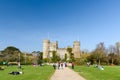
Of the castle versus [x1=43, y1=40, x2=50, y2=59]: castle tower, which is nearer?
the castle

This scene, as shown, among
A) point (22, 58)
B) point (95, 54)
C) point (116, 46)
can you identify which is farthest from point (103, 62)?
point (22, 58)

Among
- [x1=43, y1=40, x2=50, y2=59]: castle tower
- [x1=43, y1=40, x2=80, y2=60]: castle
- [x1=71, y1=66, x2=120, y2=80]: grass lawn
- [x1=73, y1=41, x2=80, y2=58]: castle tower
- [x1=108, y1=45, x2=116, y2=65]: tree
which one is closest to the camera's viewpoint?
[x1=71, y1=66, x2=120, y2=80]: grass lawn

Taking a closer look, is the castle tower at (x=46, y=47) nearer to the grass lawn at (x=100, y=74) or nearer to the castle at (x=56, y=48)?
the castle at (x=56, y=48)

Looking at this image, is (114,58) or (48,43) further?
(48,43)

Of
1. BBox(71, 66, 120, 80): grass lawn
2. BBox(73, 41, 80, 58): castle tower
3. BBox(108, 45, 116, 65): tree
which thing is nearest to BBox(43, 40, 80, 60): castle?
BBox(73, 41, 80, 58): castle tower

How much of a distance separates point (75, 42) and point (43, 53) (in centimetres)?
1880

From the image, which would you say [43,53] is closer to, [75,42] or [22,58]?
[75,42]

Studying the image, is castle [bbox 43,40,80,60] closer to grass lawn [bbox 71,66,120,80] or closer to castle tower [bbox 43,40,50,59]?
castle tower [bbox 43,40,50,59]

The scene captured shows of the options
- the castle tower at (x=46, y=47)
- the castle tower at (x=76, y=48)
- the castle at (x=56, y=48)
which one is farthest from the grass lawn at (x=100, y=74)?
the castle tower at (x=46, y=47)

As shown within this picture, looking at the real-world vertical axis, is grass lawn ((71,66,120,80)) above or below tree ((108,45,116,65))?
below

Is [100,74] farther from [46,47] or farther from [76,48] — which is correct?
[46,47]

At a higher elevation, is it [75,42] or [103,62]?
[75,42]

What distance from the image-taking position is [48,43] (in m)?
156

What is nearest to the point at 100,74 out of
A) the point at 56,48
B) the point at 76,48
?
the point at 76,48
